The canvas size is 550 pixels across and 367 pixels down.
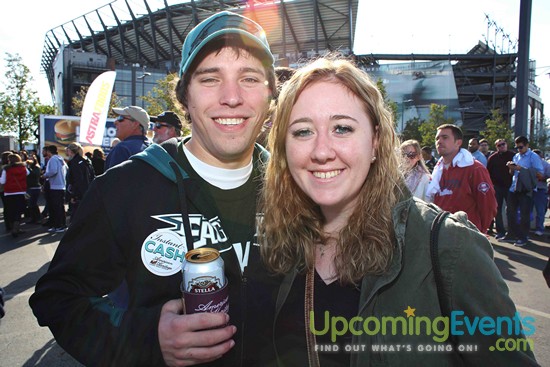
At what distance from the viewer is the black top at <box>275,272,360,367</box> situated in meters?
1.46

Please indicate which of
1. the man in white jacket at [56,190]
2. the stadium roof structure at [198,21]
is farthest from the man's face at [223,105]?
the stadium roof structure at [198,21]

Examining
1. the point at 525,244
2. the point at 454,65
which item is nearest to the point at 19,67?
the point at 525,244

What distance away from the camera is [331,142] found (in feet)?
5.18

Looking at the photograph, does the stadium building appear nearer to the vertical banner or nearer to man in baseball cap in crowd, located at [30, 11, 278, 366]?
the vertical banner

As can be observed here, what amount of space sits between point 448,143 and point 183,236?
16.3 feet

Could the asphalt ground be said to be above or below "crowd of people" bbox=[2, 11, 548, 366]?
below

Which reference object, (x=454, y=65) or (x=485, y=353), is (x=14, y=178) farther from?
(x=454, y=65)

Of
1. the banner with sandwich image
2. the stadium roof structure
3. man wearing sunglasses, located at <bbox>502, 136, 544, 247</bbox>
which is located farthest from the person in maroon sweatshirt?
the stadium roof structure

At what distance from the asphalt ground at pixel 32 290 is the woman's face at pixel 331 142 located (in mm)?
3256

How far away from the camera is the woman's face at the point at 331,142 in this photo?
5.19 feet

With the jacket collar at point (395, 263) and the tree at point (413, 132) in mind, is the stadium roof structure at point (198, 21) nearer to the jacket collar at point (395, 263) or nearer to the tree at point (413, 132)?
the tree at point (413, 132)

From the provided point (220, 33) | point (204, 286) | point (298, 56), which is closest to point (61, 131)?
point (220, 33)

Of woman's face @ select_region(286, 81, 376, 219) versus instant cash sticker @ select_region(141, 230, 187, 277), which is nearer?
instant cash sticker @ select_region(141, 230, 187, 277)

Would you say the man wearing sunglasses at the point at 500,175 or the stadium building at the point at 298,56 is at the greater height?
the stadium building at the point at 298,56
